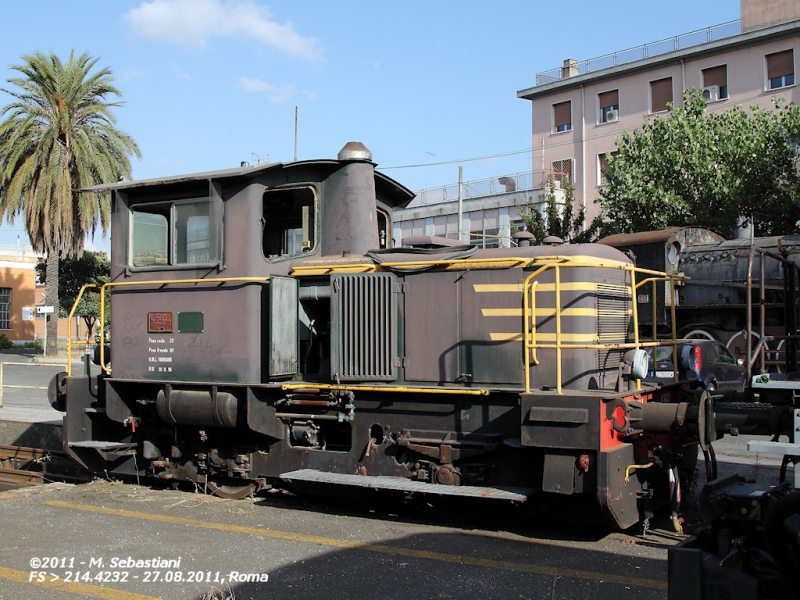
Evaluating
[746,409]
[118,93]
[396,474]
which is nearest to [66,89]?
[118,93]

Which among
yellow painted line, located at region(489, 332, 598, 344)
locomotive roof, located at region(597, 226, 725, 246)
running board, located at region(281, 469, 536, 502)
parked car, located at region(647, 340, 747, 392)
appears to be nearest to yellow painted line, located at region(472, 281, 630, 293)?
yellow painted line, located at region(489, 332, 598, 344)

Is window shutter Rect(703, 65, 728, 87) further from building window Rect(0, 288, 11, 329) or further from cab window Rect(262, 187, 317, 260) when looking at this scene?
building window Rect(0, 288, 11, 329)

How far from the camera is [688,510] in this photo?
7.39 meters

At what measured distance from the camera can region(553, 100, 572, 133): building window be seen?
36.2m

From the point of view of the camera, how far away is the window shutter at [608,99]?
114ft

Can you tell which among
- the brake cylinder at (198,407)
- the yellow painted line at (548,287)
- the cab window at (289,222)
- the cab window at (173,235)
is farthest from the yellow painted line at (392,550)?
the cab window at (289,222)

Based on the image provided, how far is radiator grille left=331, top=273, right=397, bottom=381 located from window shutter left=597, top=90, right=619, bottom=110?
1195 inches

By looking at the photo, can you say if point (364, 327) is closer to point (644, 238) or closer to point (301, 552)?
point (301, 552)

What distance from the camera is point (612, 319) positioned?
7.26m

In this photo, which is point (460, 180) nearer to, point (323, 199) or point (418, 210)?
point (418, 210)

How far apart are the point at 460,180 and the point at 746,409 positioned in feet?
77.1

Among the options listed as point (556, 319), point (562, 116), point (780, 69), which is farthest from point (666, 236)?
point (562, 116)

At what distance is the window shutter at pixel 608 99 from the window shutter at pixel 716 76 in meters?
3.98

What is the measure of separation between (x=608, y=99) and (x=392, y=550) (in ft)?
107
